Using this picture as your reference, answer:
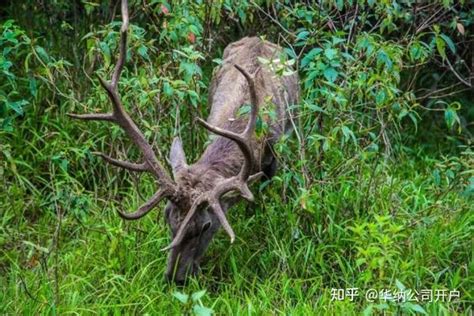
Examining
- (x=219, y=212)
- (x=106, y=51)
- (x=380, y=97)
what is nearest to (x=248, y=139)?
(x=219, y=212)

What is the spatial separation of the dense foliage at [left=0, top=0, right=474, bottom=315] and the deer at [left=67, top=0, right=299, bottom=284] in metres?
0.19

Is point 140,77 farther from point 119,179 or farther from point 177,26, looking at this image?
point 119,179

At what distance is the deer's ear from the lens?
6.27 m

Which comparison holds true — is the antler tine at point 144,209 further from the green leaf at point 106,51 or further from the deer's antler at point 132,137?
the green leaf at point 106,51

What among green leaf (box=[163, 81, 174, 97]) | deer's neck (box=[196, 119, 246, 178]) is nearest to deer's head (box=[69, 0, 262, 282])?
deer's neck (box=[196, 119, 246, 178])

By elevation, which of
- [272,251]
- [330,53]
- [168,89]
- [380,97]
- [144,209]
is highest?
[330,53]

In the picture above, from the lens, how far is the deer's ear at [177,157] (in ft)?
20.6

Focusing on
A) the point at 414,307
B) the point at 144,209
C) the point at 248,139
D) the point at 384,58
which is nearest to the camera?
the point at 414,307

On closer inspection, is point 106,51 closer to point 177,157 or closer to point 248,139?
point 177,157

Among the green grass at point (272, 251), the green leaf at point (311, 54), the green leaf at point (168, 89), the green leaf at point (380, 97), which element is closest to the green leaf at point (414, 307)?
the green grass at point (272, 251)

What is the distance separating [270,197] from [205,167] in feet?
3.00

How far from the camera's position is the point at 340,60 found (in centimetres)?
637

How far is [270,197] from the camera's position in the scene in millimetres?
7133

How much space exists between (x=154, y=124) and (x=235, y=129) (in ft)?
2.14
